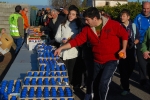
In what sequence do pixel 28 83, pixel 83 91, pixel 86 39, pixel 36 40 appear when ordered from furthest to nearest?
pixel 36 40
pixel 83 91
pixel 86 39
pixel 28 83

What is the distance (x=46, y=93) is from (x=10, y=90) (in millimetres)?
811

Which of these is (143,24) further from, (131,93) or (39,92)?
(39,92)

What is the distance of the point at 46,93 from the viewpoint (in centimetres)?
417

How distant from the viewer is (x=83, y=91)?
707 cm

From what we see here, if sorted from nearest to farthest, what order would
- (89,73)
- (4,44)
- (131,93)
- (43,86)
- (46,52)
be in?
1. (43,86)
2. (89,73)
3. (46,52)
4. (131,93)
5. (4,44)

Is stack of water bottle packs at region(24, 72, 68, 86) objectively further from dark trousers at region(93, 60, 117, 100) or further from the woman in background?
the woman in background

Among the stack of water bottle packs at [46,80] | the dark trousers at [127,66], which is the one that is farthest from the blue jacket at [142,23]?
the stack of water bottle packs at [46,80]

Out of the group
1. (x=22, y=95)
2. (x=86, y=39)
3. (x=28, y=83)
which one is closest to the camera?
(x=22, y=95)

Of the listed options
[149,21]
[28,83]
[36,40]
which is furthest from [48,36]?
[28,83]

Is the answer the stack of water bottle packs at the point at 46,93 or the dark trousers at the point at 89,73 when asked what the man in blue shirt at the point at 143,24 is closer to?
the dark trousers at the point at 89,73

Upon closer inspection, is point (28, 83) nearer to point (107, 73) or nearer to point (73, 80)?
point (107, 73)

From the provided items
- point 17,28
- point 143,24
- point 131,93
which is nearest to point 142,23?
point 143,24

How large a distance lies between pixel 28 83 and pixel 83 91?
2.69m

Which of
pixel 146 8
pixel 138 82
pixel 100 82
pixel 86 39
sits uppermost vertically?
pixel 146 8
